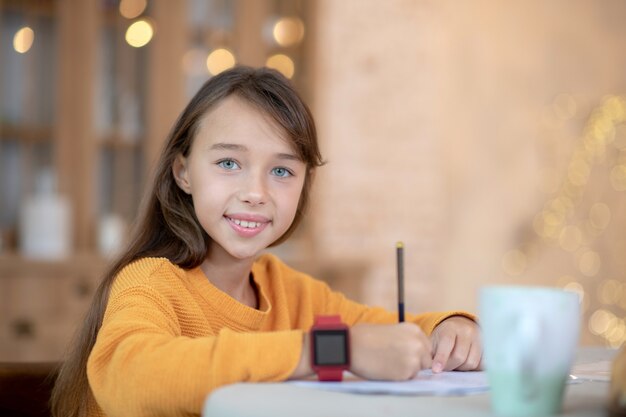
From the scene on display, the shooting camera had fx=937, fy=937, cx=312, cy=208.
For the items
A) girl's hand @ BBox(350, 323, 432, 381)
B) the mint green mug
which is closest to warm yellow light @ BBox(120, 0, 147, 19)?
girl's hand @ BBox(350, 323, 432, 381)

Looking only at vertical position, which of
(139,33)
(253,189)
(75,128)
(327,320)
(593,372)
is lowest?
(593,372)

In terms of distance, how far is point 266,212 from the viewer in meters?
1.32

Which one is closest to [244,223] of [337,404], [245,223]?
[245,223]

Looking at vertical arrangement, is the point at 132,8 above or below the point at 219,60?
above

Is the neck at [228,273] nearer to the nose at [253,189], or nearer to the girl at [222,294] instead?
the girl at [222,294]

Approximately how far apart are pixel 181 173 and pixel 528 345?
80 cm

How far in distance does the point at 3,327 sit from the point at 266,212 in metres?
2.25

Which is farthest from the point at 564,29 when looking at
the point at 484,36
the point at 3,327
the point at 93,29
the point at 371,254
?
the point at 3,327

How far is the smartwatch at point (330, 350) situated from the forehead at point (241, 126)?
0.40 meters

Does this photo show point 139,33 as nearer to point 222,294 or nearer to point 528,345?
point 222,294

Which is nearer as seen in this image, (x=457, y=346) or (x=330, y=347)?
(x=330, y=347)

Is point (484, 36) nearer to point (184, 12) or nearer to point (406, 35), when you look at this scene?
point (406, 35)

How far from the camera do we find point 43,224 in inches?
135

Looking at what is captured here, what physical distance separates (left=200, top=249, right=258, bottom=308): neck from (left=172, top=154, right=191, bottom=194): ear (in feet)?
0.38
